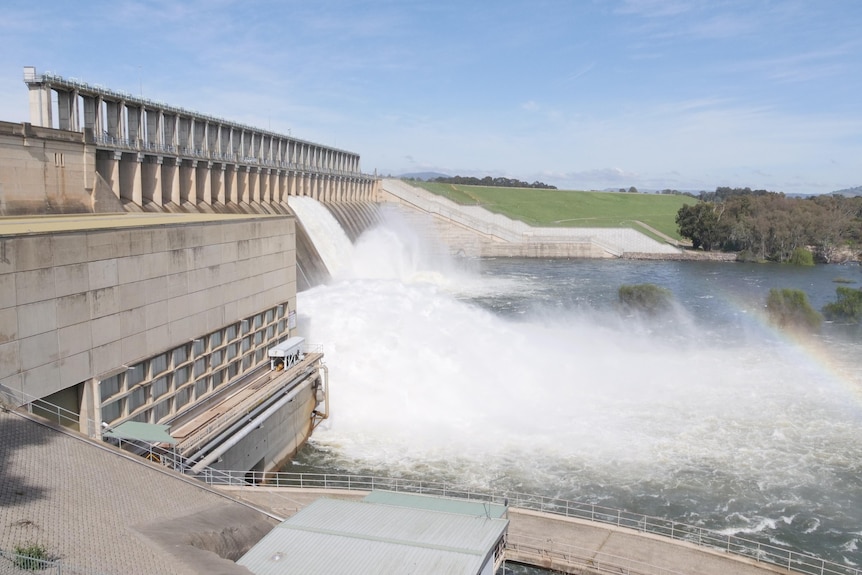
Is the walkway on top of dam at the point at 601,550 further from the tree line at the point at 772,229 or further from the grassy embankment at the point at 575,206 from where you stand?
the grassy embankment at the point at 575,206

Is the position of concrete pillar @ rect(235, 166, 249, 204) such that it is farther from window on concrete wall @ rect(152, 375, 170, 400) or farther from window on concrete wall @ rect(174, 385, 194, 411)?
window on concrete wall @ rect(152, 375, 170, 400)

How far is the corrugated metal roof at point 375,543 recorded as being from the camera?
10547 mm

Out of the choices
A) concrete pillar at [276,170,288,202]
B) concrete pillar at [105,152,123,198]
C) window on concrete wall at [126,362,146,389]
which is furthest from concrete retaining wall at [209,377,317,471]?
concrete pillar at [276,170,288,202]

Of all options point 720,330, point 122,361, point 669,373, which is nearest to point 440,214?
point 720,330

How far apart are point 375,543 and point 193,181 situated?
131ft

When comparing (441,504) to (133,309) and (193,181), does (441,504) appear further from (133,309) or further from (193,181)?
(193,181)

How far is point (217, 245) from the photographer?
20.5 meters

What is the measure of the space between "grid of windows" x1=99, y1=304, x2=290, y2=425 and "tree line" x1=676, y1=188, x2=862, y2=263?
84641 mm

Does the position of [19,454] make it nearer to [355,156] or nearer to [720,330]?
[720,330]

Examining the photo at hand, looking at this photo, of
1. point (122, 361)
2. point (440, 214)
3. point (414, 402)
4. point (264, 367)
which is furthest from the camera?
point (440, 214)

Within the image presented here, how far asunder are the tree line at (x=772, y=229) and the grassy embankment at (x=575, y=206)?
643 centimetres

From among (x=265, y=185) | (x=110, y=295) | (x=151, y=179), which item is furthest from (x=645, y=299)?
(x=110, y=295)

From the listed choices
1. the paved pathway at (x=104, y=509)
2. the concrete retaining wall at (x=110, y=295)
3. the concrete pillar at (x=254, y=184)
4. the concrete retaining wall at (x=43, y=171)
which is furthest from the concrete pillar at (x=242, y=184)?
the paved pathway at (x=104, y=509)

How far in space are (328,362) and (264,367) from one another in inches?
201
